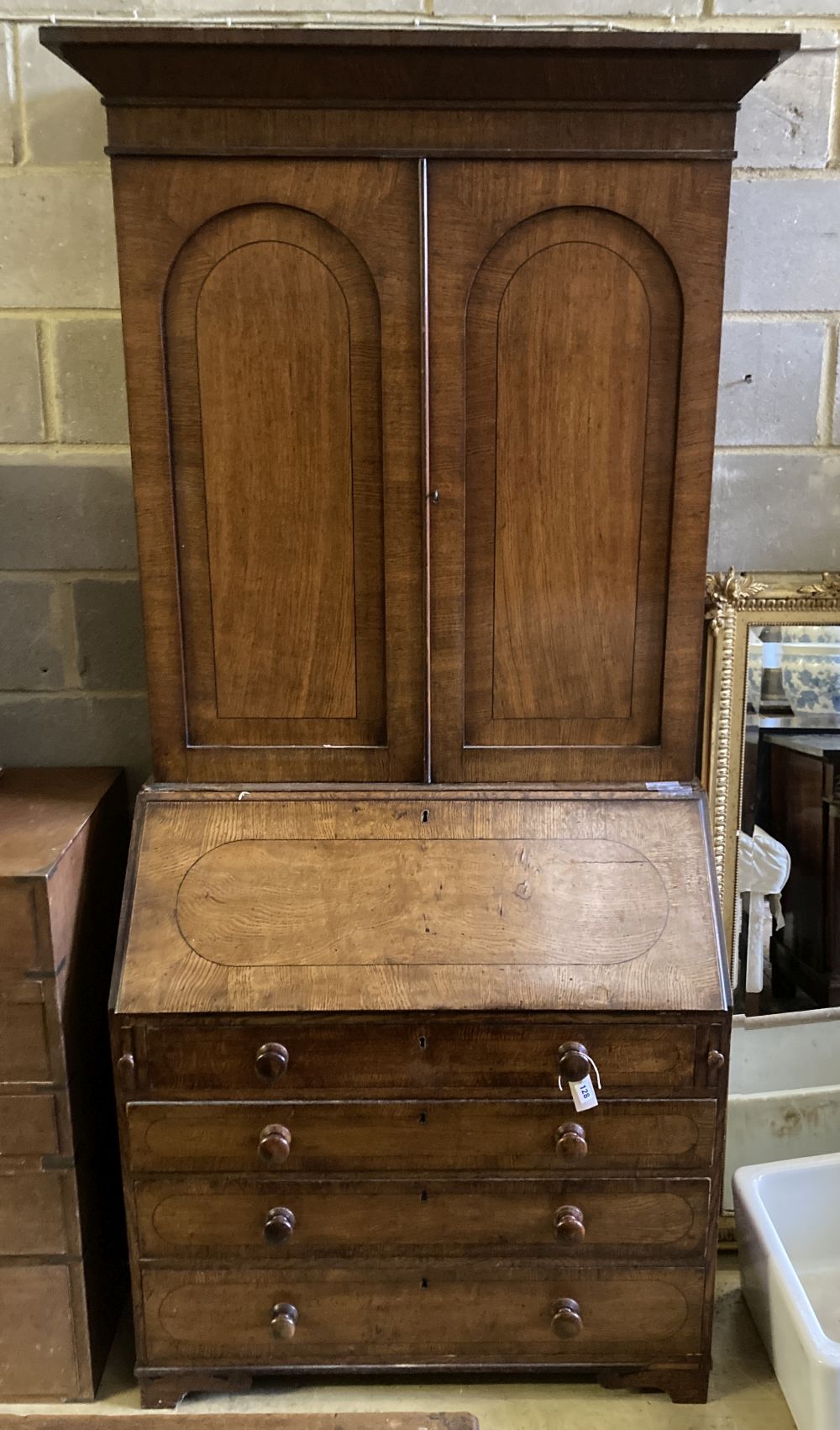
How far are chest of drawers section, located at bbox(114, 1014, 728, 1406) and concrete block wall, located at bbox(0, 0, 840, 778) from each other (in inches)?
27.6

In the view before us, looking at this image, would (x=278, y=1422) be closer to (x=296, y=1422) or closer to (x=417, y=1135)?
(x=296, y=1422)

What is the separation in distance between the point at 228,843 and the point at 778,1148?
4.07 ft

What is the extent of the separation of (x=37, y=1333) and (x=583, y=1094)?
920mm

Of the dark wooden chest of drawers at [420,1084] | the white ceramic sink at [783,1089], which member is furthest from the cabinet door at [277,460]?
the white ceramic sink at [783,1089]

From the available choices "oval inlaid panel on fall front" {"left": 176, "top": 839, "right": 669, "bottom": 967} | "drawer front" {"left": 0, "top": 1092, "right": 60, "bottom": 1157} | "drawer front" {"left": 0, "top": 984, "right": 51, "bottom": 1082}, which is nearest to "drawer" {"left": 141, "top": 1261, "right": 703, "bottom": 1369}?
"drawer front" {"left": 0, "top": 1092, "right": 60, "bottom": 1157}

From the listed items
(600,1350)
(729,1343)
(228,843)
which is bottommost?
(729,1343)

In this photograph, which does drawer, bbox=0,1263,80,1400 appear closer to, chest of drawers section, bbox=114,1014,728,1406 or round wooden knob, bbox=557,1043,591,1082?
chest of drawers section, bbox=114,1014,728,1406

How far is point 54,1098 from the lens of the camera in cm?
143

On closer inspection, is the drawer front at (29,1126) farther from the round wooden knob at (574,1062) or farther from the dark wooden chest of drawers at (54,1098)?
the round wooden knob at (574,1062)

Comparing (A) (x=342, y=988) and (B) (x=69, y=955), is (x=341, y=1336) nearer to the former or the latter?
(A) (x=342, y=988)

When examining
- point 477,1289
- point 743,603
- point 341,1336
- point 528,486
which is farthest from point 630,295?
point 341,1336

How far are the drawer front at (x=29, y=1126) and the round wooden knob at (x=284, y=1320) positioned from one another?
0.41 m

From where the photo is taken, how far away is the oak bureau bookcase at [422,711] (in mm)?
1312

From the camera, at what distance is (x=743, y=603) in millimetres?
1746
